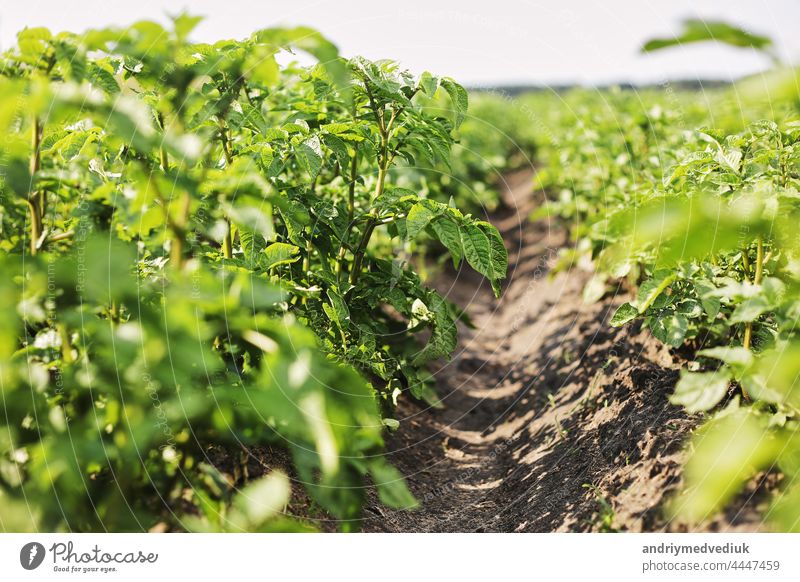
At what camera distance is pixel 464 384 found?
2.75 m

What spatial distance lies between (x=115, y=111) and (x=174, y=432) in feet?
1.78

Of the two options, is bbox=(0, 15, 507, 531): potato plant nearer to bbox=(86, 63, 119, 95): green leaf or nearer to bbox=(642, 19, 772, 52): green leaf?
bbox=(86, 63, 119, 95): green leaf

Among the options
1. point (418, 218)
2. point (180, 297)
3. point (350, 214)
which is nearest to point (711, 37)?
point (180, 297)

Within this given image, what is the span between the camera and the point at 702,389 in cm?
109

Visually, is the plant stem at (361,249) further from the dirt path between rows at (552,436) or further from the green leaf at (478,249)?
the dirt path between rows at (552,436)

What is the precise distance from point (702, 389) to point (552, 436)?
0.91m

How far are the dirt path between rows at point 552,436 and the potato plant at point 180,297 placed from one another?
0.37 meters

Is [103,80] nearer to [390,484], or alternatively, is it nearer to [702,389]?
[390,484]

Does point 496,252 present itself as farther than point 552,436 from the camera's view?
No

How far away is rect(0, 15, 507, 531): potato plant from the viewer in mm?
795

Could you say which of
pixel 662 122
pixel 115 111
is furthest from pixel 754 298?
pixel 662 122

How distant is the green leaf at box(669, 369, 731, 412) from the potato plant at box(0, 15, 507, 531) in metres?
0.50

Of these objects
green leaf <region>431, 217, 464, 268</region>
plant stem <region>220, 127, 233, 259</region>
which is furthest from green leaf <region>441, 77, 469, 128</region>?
plant stem <region>220, 127, 233, 259</region>
